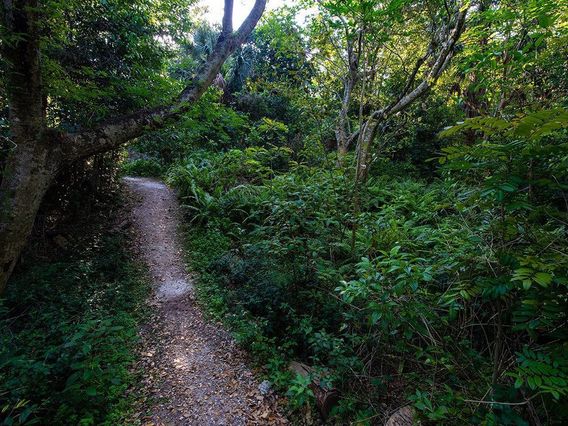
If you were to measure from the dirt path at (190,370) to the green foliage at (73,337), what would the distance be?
1.02 feet

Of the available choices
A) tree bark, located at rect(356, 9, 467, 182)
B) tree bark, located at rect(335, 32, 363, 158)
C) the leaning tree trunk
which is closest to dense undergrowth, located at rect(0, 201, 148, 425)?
the leaning tree trunk

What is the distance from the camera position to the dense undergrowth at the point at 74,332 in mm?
2854

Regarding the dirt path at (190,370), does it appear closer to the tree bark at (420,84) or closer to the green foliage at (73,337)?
the green foliage at (73,337)

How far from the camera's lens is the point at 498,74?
208 inches

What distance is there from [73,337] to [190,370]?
4.98 feet

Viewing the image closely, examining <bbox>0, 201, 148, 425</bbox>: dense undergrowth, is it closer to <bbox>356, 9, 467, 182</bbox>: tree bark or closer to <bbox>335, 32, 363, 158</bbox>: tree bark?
<bbox>356, 9, 467, 182</bbox>: tree bark

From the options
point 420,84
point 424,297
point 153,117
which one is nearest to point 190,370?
point 424,297

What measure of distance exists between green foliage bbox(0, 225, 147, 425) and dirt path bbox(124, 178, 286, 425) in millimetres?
311

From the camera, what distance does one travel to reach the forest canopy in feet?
7.19

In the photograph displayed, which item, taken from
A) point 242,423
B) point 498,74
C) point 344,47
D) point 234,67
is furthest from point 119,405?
point 234,67

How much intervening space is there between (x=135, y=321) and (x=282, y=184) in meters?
4.66

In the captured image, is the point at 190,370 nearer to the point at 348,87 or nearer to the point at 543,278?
the point at 543,278

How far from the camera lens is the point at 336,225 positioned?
6.01 meters

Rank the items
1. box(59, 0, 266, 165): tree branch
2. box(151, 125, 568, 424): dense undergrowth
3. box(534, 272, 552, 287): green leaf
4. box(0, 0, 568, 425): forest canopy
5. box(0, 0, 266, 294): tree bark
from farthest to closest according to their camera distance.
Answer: box(59, 0, 266, 165): tree branch < box(0, 0, 266, 294): tree bark < box(0, 0, 568, 425): forest canopy < box(151, 125, 568, 424): dense undergrowth < box(534, 272, 552, 287): green leaf
